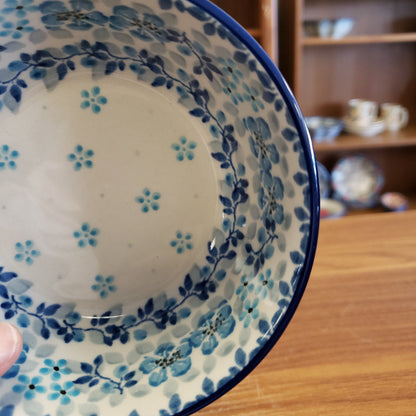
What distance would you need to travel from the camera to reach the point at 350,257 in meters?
0.52

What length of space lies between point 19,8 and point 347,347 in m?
0.40

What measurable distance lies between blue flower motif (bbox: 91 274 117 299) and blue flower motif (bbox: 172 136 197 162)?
0.14m

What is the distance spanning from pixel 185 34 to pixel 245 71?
6 cm

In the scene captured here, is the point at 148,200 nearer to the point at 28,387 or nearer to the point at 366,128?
the point at 28,387

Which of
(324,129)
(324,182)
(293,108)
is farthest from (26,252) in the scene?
(324,182)

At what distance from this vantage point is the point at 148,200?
1.30ft

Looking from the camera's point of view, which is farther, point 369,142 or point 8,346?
point 369,142

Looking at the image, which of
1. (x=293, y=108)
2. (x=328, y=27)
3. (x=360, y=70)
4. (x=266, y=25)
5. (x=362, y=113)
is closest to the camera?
(x=293, y=108)

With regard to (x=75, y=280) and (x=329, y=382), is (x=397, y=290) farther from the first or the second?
(x=75, y=280)

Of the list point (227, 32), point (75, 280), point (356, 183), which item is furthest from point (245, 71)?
point (356, 183)

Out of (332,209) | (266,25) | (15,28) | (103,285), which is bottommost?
(332,209)

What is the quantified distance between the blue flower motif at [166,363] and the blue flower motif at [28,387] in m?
0.08

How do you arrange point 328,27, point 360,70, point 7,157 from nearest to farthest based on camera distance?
point 7,157 < point 328,27 < point 360,70

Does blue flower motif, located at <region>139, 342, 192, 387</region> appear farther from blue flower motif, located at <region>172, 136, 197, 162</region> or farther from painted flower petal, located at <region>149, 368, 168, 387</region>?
blue flower motif, located at <region>172, 136, 197, 162</region>
